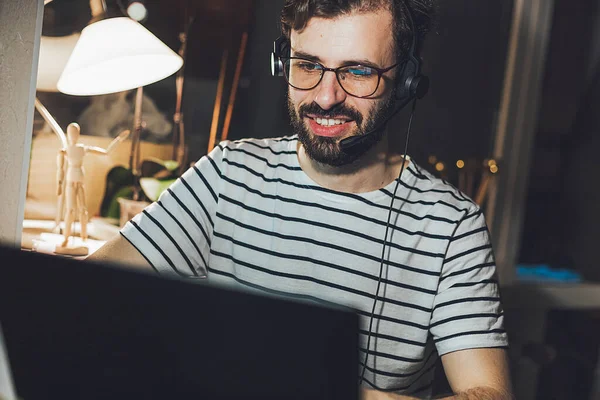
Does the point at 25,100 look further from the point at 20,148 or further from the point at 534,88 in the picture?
the point at 534,88

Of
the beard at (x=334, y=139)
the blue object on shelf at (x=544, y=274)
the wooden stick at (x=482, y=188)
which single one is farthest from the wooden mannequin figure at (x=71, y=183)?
the blue object on shelf at (x=544, y=274)

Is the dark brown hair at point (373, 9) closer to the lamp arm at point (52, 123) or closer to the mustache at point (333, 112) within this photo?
the mustache at point (333, 112)

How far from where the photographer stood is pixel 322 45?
1.22m

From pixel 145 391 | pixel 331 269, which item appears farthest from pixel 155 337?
pixel 331 269

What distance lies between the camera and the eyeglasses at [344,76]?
122 centimetres

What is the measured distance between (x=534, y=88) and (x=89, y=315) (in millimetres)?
1915

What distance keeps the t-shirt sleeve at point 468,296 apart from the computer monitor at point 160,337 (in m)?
0.77

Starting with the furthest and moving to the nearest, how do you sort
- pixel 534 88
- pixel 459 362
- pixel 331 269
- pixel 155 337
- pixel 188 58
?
pixel 534 88 → pixel 188 58 → pixel 331 269 → pixel 459 362 → pixel 155 337

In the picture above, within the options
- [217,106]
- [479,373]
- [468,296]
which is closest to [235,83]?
[217,106]

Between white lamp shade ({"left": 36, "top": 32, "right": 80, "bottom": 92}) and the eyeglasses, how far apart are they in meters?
0.49

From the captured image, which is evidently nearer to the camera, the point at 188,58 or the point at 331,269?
the point at 331,269

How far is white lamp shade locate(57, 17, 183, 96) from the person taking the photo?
136 centimetres

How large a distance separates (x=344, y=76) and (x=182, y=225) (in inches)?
16.8

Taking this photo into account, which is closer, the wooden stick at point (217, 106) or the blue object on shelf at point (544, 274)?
the wooden stick at point (217, 106)
